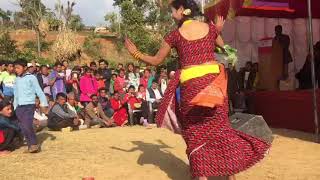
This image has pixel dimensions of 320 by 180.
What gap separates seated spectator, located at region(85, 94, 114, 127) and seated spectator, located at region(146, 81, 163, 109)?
1.13 m

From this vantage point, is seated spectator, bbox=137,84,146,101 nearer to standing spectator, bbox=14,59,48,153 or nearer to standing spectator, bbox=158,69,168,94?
standing spectator, bbox=158,69,168,94

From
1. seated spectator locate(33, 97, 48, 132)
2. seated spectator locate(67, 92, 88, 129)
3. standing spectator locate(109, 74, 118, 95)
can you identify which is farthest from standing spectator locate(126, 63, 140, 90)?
seated spectator locate(33, 97, 48, 132)

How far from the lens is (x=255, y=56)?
46.3 feet

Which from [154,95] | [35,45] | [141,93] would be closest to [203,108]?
[154,95]

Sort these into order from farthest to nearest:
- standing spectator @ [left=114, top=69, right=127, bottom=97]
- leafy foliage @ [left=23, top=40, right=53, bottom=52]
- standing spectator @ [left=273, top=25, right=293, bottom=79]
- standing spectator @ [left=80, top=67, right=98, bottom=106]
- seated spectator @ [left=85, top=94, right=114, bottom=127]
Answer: leafy foliage @ [left=23, top=40, right=53, bottom=52], standing spectator @ [left=114, top=69, right=127, bottom=97], standing spectator @ [left=80, top=67, right=98, bottom=106], seated spectator @ [left=85, top=94, right=114, bottom=127], standing spectator @ [left=273, top=25, right=293, bottom=79]

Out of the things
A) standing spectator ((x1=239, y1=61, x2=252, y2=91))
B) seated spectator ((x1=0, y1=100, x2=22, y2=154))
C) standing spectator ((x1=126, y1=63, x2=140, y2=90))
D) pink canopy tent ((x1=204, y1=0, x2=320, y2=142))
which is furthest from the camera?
standing spectator ((x1=126, y1=63, x2=140, y2=90))

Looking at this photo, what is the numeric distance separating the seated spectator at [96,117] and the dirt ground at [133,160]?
2534mm

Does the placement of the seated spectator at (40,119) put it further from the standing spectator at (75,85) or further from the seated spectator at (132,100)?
the seated spectator at (132,100)

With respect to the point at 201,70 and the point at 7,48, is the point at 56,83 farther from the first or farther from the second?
the point at 7,48

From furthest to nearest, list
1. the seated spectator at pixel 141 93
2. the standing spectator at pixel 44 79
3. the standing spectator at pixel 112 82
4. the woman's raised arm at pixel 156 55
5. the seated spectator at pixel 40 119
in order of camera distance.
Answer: the standing spectator at pixel 112 82 < the seated spectator at pixel 141 93 < the standing spectator at pixel 44 79 < the seated spectator at pixel 40 119 < the woman's raised arm at pixel 156 55

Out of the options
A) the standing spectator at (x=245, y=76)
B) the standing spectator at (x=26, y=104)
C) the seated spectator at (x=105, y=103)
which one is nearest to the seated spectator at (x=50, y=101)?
the seated spectator at (x=105, y=103)

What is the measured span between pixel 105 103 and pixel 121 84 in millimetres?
970

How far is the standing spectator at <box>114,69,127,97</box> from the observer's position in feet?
41.2

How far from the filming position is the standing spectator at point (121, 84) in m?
12.5
